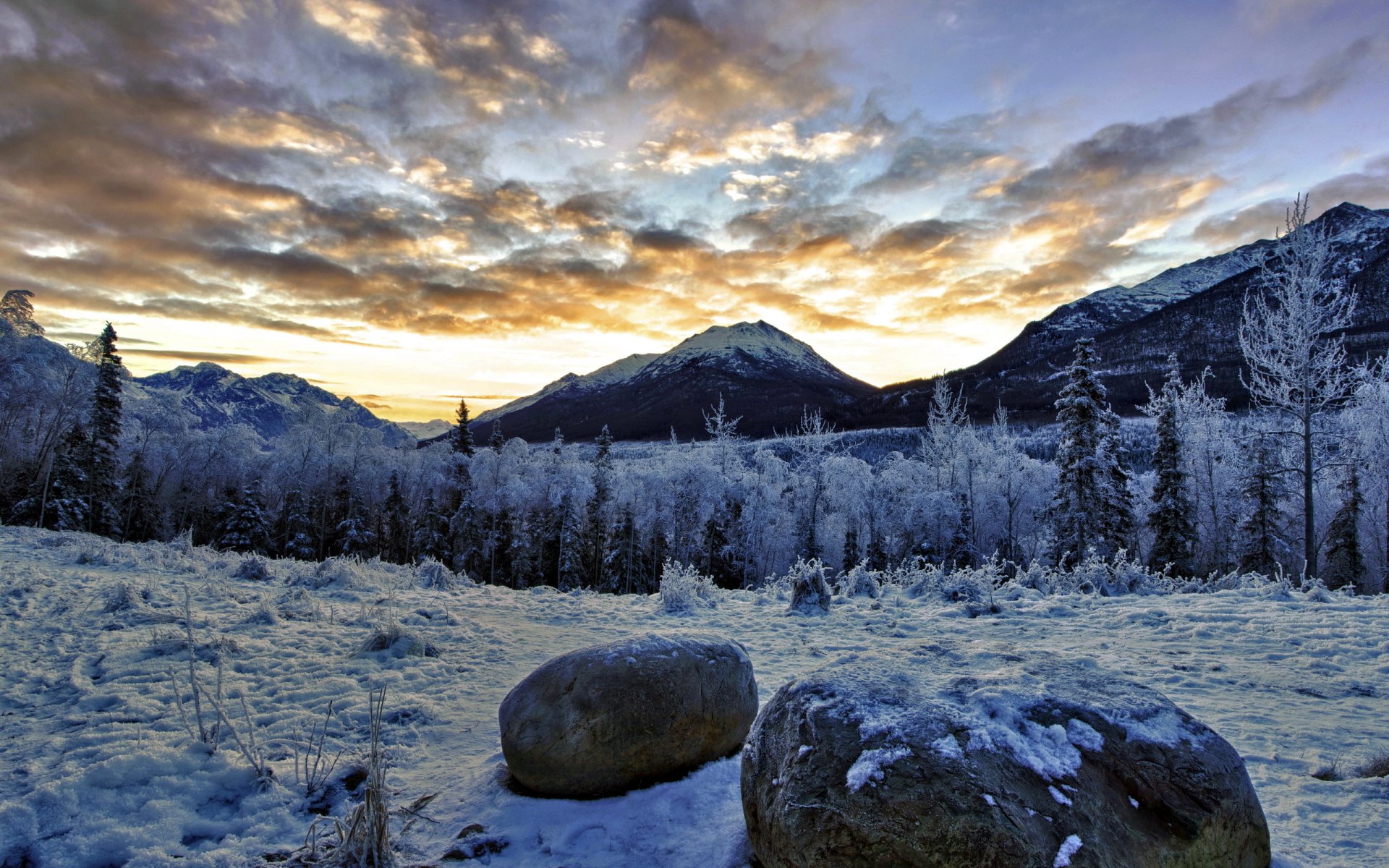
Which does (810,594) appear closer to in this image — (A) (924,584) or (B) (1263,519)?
(A) (924,584)

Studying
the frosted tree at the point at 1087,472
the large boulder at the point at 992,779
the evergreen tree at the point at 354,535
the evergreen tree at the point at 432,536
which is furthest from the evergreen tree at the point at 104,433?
the frosted tree at the point at 1087,472

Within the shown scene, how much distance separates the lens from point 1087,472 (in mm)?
25062

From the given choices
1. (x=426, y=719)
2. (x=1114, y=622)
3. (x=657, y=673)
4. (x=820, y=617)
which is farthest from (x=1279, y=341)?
(x=426, y=719)

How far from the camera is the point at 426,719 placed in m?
6.18

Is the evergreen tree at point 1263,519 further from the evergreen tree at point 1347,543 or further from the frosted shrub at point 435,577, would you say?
the frosted shrub at point 435,577

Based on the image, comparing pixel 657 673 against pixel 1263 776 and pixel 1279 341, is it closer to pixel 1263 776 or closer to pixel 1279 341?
pixel 1263 776

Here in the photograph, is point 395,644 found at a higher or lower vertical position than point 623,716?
lower

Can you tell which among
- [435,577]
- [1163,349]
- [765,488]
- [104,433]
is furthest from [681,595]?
[1163,349]

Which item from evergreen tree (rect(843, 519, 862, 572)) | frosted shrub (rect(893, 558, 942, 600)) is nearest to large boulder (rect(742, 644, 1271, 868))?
frosted shrub (rect(893, 558, 942, 600))

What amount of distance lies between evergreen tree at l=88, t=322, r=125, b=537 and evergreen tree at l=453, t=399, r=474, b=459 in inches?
763

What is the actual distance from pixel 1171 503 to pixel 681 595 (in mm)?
24296

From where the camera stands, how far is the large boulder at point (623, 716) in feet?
15.3

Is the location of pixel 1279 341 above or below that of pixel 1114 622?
above

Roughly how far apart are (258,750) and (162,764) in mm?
628
